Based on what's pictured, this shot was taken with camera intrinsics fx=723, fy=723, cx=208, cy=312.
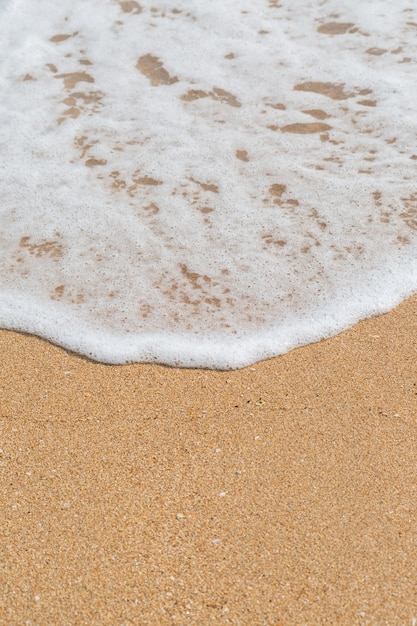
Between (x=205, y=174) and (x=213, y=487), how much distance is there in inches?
78.7

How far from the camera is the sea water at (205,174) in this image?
9.57ft

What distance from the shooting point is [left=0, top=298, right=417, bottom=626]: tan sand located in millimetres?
1886

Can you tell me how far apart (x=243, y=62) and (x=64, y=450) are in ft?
11.0

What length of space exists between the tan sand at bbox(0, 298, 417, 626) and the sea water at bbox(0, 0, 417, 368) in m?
0.18

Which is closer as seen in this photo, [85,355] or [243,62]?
[85,355]

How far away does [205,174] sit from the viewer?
148 inches

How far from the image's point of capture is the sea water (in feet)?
9.57

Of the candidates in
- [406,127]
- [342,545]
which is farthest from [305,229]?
[342,545]

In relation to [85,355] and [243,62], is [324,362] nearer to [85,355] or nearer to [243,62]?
[85,355]

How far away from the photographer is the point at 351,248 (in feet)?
10.5

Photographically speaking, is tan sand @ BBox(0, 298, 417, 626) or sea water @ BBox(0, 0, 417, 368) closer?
tan sand @ BBox(0, 298, 417, 626)

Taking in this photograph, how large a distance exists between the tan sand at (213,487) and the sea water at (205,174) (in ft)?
0.59

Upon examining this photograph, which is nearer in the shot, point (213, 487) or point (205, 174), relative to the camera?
point (213, 487)

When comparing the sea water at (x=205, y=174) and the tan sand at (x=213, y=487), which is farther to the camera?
the sea water at (x=205, y=174)
